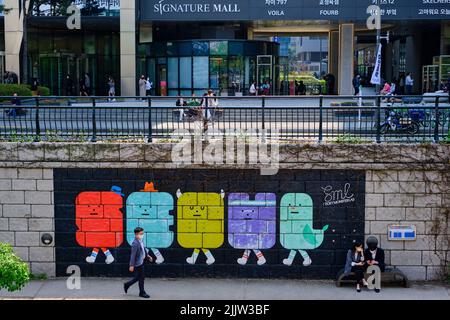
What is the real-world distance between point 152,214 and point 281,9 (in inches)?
892

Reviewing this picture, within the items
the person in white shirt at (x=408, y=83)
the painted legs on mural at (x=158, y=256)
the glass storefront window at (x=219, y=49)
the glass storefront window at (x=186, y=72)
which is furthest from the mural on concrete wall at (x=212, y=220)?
the person in white shirt at (x=408, y=83)

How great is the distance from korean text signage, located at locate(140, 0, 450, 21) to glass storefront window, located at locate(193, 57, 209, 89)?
3584 millimetres

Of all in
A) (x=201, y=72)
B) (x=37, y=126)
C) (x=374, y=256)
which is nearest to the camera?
(x=374, y=256)

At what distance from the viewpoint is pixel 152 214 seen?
15.2 metres

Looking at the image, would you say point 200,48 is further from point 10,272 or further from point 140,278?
point 10,272

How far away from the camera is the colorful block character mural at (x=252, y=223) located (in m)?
15.1

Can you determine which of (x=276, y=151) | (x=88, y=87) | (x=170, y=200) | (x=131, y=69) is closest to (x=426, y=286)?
(x=276, y=151)

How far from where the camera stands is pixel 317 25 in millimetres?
41094

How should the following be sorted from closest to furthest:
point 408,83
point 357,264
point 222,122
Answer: point 357,264 < point 222,122 < point 408,83

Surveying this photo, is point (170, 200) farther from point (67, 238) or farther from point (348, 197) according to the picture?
point (348, 197)

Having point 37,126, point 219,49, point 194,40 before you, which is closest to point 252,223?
point 37,126

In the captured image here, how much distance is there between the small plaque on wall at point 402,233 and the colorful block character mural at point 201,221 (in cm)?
345

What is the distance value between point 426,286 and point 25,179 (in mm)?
8537
